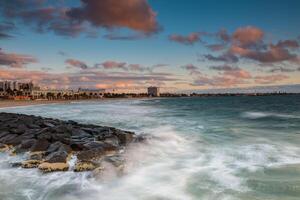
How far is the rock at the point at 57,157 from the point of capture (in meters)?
9.46

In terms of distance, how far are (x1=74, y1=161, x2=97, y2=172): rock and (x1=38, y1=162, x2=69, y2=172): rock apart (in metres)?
0.35

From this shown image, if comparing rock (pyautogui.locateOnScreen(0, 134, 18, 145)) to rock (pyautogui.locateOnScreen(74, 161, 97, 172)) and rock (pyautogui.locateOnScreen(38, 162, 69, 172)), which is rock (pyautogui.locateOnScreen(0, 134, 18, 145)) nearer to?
rock (pyautogui.locateOnScreen(38, 162, 69, 172))

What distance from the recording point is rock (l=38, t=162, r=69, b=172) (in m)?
9.02

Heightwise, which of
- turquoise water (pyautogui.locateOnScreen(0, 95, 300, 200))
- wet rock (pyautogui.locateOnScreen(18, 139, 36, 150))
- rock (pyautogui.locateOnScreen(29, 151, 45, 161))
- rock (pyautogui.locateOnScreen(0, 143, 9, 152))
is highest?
wet rock (pyautogui.locateOnScreen(18, 139, 36, 150))

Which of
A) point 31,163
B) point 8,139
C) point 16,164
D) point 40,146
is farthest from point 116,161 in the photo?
point 8,139

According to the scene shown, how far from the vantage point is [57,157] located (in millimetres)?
9656

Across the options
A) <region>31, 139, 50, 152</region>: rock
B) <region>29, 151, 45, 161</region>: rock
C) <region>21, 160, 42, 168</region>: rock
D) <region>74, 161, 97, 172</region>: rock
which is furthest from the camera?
<region>31, 139, 50, 152</region>: rock

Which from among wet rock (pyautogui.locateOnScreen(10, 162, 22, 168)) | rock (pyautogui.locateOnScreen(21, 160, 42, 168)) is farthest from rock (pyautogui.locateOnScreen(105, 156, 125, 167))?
wet rock (pyautogui.locateOnScreen(10, 162, 22, 168))

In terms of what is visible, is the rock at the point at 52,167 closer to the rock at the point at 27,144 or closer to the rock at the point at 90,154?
the rock at the point at 90,154

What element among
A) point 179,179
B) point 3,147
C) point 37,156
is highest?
point 37,156

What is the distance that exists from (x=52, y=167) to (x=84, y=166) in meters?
1.04

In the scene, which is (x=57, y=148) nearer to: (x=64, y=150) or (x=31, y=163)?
(x=64, y=150)

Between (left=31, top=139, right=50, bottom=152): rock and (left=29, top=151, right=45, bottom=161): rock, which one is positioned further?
(left=31, top=139, right=50, bottom=152): rock

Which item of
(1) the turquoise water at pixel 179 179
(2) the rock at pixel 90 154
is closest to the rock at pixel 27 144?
→ (1) the turquoise water at pixel 179 179
